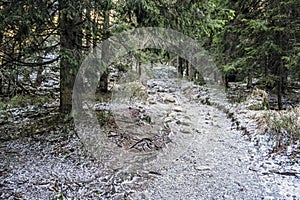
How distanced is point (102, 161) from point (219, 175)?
1.95 meters

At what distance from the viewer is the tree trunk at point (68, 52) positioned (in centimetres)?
530

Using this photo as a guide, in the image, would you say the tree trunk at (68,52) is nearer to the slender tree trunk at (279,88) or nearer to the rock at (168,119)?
the rock at (168,119)

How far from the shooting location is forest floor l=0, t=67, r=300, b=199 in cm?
361

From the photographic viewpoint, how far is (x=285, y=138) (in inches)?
195

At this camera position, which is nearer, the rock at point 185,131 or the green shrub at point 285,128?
the green shrub at point 285,128

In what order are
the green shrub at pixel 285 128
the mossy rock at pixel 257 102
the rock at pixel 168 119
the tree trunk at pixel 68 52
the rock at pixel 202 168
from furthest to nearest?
1. the mossy rock at pixel 257 102
2. the rock at pixel 168 119
3. the tree trunk at pixel 68 52
4. the green shrub at pixel 285 128
5. the rock at pixel 202 168

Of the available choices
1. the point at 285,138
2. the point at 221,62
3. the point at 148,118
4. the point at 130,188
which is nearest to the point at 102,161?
the point at 130,188

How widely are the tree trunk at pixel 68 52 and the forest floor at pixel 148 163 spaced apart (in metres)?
0.71

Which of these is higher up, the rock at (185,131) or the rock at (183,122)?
the rock at (183,122)

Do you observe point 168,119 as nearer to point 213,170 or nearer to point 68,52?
point 213,170

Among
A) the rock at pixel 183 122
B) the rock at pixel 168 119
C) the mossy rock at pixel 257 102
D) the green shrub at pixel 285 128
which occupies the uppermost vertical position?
the mossy rock at pixel 257 102

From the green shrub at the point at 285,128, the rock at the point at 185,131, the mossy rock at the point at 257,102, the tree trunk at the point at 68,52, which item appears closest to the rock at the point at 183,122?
the rock at the point at 185,131

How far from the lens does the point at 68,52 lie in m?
5.15

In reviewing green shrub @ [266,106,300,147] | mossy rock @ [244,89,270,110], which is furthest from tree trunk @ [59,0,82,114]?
mossy rock @ [244,89,270,110]
